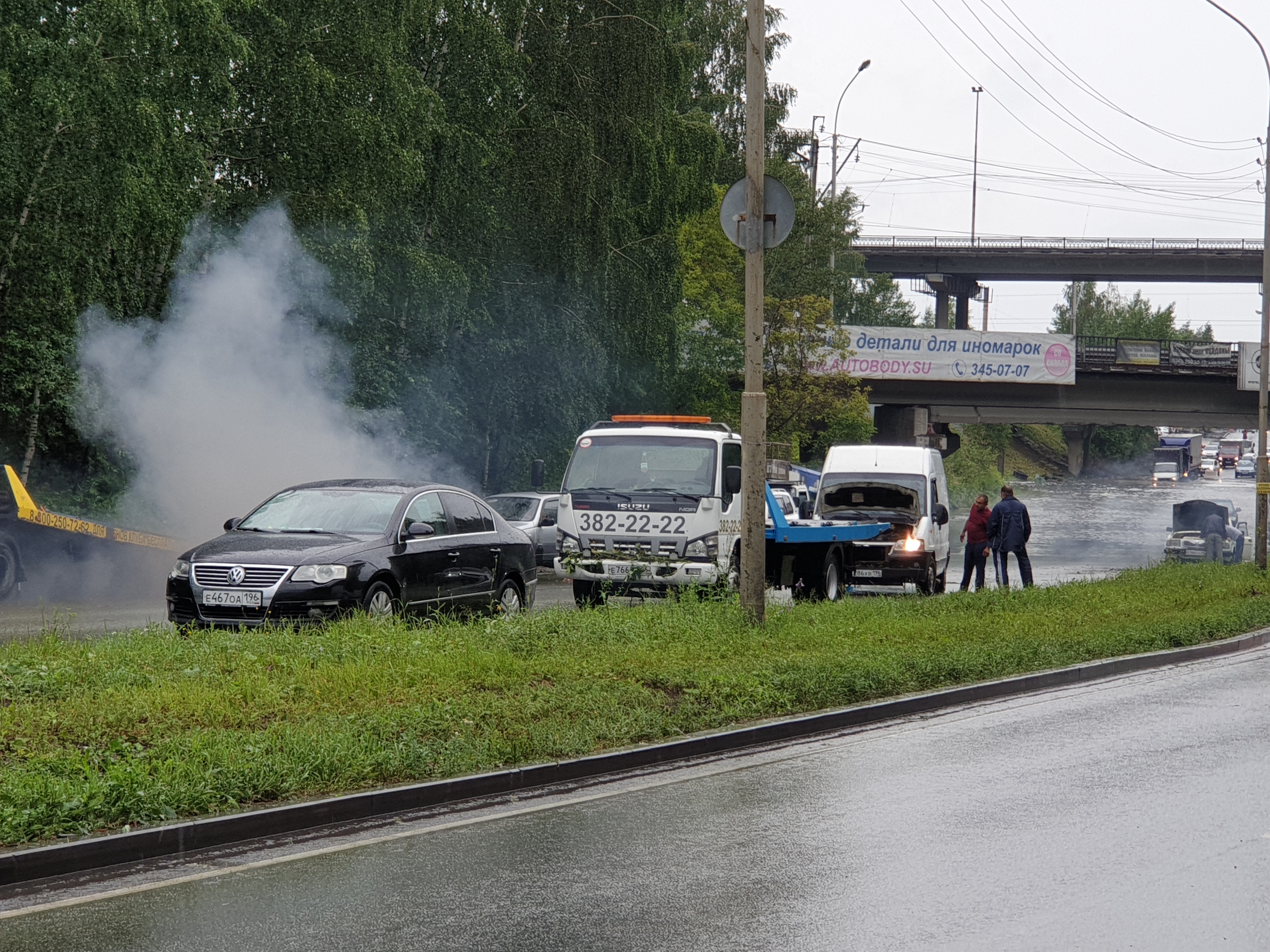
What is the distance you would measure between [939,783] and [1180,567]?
18.3 metres

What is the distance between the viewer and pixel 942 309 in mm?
83875

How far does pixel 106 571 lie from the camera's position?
19406mm

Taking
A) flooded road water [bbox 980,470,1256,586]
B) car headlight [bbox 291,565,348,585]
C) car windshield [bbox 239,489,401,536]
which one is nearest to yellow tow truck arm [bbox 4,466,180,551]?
car windshield [bbox 239,489,401,536]

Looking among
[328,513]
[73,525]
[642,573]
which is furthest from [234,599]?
[73,525]

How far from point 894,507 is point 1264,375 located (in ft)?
22.9

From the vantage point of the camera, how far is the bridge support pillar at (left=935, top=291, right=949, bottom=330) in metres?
83.5

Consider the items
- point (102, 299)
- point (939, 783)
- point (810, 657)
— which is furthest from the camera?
point (102, 299)

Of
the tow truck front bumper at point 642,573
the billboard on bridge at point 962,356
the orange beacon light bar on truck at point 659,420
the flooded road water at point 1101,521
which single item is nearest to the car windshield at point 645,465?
the orange beacon light bar on truck at point 659,420

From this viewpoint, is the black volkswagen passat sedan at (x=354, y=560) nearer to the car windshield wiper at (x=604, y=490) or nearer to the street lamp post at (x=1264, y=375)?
the car windshield wiper at (x=604, y=490)

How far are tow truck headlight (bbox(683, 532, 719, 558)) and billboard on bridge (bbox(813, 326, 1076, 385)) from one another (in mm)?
32753

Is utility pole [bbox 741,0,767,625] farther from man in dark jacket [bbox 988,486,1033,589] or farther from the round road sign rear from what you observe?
man in dark jacket [bbox 988,486,1033,589]

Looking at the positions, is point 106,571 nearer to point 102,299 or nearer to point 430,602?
point 102,299

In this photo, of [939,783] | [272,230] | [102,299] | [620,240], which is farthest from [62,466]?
[939,783]

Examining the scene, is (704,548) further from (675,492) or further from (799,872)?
(799,872)
